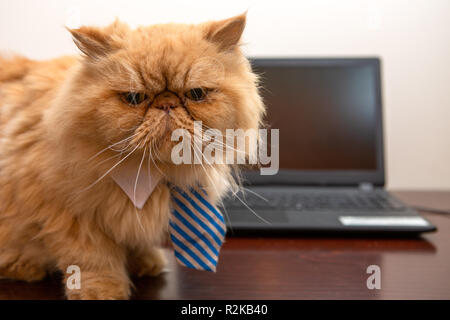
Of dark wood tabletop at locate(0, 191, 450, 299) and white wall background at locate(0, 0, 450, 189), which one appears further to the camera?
white wall background at locate(0, 0, 450, 189)

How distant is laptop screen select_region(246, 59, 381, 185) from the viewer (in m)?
1.11

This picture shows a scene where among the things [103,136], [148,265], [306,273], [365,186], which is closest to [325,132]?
[365,186]

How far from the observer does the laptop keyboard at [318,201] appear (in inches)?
37.6

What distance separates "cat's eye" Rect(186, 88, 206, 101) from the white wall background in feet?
0.44

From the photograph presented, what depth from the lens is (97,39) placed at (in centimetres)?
49

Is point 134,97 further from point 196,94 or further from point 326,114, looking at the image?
point 326,114

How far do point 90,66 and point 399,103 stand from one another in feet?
Answer: 3.47

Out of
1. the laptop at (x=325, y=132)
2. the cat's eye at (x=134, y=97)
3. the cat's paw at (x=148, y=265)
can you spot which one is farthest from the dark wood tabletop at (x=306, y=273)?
the cat's eye at (x=134, y=97)

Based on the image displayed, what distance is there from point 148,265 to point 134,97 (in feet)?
1.08

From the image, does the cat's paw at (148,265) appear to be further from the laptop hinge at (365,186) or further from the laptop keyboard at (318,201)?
the laptop hinge at (365,186)

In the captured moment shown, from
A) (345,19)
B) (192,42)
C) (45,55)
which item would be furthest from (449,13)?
(45,55)

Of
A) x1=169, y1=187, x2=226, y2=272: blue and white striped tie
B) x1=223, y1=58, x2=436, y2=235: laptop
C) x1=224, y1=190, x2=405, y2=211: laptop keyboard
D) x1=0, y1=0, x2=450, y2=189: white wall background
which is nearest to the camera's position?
x1=169, y1=187, x2=226, y2=272: blue and white striped tie

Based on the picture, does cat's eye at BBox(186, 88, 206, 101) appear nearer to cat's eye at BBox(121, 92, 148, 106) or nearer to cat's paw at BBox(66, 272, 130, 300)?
cat's eye at BBox(121, 92, 148, 106)

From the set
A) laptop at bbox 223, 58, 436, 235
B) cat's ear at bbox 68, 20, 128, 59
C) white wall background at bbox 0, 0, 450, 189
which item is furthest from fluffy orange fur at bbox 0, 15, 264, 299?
laptop at bbox 223, 58, 436, 235
